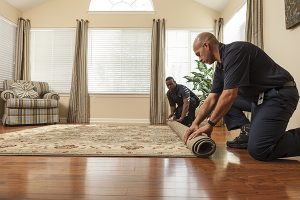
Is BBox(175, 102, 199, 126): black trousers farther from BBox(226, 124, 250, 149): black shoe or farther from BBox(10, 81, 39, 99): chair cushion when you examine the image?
BBox(10, 81, 39, 99): chair cushion

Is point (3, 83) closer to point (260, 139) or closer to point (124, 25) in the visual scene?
point (124, 25)

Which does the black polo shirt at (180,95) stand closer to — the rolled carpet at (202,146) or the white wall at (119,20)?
the white wall at (119,20)

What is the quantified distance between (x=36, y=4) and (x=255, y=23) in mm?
4827

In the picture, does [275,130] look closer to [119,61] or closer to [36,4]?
[119,61]

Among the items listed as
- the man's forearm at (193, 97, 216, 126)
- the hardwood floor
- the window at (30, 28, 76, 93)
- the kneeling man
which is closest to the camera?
the hardwood floor

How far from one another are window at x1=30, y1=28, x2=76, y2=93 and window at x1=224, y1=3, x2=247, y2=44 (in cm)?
336

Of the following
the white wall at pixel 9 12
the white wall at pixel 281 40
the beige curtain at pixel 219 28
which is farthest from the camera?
the beige curtain at pixel 219 28

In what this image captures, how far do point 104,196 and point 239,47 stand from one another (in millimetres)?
1312

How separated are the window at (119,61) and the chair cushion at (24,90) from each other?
1247mm

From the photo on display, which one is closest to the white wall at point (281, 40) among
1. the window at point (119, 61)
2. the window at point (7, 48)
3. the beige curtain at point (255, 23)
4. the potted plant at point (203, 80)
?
the beige curtain at point (255, 23)

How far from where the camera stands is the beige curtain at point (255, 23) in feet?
12.3

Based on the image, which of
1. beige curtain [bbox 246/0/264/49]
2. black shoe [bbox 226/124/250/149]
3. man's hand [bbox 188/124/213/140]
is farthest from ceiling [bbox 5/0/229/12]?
man's hand [bbox 188/124/213/140]

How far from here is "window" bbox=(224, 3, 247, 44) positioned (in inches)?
205

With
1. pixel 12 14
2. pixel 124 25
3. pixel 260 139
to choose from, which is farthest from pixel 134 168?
pixel 12 14
